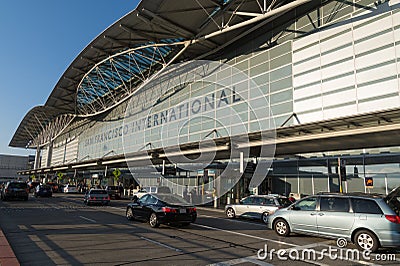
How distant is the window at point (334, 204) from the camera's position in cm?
951

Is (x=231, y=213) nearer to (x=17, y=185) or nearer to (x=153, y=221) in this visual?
(x=153, y=221)

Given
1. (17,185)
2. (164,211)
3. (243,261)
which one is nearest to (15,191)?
(17,185)

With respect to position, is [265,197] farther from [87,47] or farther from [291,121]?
[87,47]

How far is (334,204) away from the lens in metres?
9.80

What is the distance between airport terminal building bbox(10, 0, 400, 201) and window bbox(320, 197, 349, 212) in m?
5.85

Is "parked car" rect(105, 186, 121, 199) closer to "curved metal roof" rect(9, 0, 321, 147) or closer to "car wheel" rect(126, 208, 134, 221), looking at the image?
"curved metal roof" rect(9, 0, 321, 147)

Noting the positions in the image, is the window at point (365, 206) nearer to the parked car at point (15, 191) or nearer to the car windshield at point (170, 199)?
the car windshield at point (170, 199)

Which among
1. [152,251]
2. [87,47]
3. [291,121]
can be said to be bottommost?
[152,251]

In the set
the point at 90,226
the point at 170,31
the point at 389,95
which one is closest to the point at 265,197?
the point at 90,226

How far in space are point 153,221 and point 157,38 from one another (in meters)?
22.7

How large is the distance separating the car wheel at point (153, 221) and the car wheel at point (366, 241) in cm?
712

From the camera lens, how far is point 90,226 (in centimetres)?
1219

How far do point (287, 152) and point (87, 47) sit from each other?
2698 centimetres

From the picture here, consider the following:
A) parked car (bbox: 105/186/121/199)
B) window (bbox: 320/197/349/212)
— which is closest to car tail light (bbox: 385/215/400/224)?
window (bbox: 320/197/349/212)
